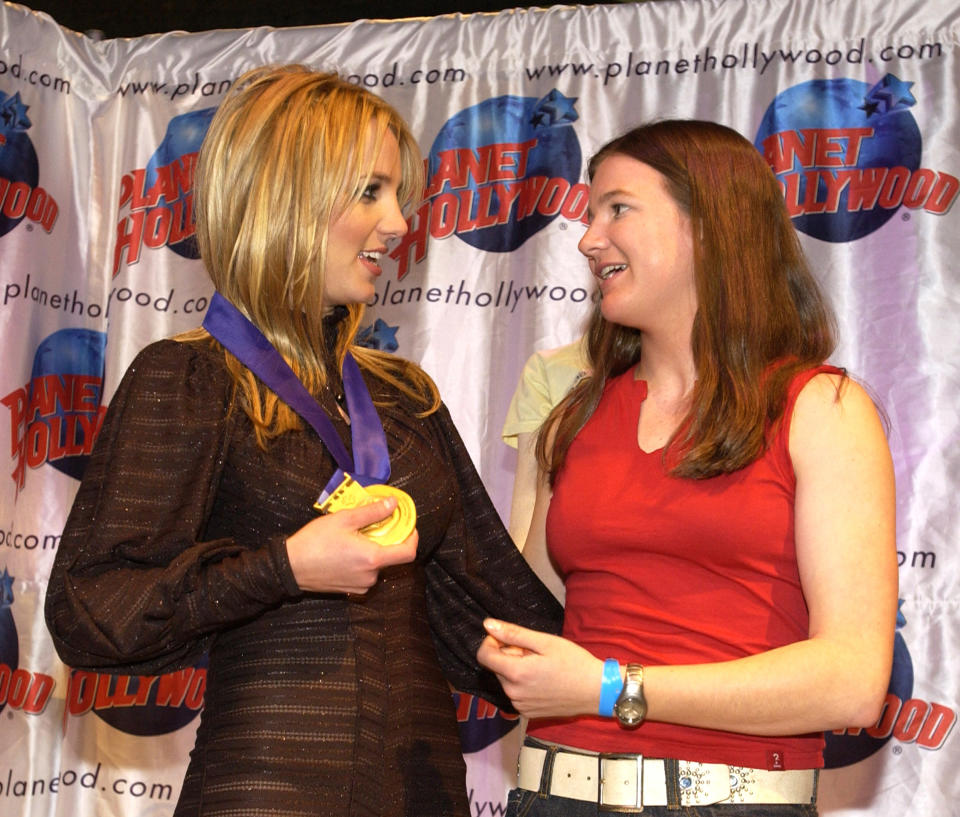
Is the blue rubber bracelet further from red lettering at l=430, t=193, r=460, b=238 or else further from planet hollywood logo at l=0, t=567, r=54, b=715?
planet hollywood logo at l=0, t=567, r=54, b=715

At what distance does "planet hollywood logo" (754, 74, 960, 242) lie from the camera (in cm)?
333

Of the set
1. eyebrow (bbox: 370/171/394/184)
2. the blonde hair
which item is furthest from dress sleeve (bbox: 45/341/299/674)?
eyebrow (bbox: 370/171/394/184)

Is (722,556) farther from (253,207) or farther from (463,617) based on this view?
(253,207)

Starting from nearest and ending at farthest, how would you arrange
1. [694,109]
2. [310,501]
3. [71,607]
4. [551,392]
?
[71,607]
[310,501]
[551,392]
[694,109]

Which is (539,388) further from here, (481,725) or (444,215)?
(481,725)

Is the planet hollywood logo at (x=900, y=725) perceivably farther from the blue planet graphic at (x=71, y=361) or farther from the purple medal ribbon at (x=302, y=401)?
the blue planet graphic at (x=71, y=361)

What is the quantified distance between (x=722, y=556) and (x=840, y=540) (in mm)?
174

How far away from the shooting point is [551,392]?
10.2ft

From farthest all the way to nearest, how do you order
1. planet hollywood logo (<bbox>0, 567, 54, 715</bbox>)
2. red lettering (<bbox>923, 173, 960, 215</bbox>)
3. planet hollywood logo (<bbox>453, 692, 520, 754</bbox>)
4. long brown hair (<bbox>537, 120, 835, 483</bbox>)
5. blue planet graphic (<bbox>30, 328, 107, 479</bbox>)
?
blue planet graphic (<bbox>30, 328, 107, 479</bbox>)
planet hollywood logo (<bbox>0, 567, 54, 715</bbox>)
planet hollywood logo (<bbox>453, 692, 520, 754</bbox>)
red lettering (<bbox>923, 173, 960, 215</bbox>)
long brown hair (<bbox>537, 120, 835, 483</bbox>)

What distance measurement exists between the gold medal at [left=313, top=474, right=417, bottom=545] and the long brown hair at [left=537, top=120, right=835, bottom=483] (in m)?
0.41

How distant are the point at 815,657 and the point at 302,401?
0.82 m

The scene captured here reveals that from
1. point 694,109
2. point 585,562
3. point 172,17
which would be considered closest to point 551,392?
point 694,109

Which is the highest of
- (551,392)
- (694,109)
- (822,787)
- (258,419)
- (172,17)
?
(172,17)

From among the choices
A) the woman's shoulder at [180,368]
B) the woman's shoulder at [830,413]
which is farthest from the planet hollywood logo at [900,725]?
the woman's shoulder at [180,368]
